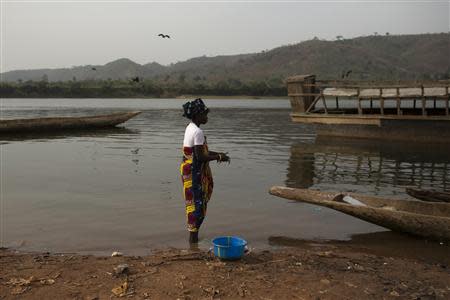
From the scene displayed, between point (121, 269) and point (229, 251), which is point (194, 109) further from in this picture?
point (121, 269)

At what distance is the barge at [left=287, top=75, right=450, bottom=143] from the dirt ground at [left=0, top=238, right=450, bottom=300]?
12.8 m

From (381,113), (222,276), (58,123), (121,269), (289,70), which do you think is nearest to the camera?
(222,276)

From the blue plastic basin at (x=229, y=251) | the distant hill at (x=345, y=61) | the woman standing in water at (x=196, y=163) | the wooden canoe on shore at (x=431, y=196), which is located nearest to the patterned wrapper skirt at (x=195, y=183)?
the woman standing in water at (x=196, y=163)

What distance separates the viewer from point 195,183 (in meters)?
5.71

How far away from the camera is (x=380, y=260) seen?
219 inches

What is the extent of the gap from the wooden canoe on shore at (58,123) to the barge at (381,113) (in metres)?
10.4

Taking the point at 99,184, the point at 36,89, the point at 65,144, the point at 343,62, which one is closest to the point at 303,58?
the point at 343,62

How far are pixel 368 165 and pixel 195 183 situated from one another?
9631 mm

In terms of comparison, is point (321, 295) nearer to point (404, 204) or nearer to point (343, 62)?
point (404, 204)

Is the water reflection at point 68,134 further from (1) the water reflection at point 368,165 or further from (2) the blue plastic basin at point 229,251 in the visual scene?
(2) the blue plastic basin at point 229,251

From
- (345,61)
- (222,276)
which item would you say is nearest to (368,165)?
(222,276)

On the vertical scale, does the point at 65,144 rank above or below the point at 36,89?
below

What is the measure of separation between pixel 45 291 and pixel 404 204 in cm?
510

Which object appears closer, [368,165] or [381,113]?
[368,165]
